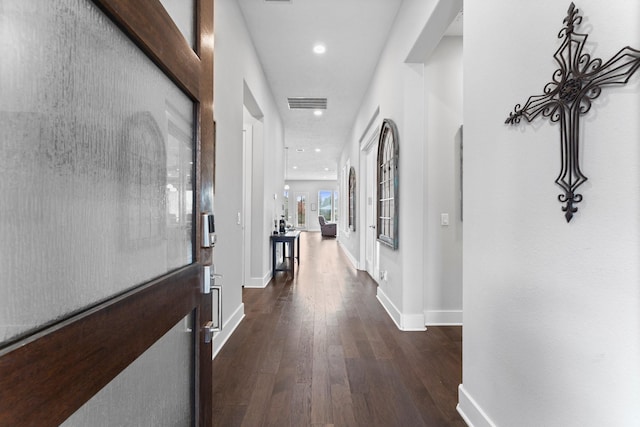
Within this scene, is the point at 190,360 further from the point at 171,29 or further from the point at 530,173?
the point at 530,173

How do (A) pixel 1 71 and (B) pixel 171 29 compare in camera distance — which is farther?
(B) pixel 171 29

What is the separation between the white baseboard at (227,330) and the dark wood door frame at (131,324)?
138 cm

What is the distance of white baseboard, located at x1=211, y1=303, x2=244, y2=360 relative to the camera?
2.41 metres

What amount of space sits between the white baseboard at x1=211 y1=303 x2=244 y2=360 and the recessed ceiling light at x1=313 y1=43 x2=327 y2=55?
9.98 ft

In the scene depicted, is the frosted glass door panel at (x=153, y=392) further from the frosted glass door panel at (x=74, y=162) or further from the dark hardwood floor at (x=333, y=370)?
the dark hardwood floor at (x=333, y=370)

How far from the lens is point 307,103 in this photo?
5.57 m

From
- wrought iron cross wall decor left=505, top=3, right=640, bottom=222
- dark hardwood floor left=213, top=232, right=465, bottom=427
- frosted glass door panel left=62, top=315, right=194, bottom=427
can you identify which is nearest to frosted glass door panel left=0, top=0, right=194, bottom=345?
frosted glass door panel left=62, top=315, right=194, bottom=427

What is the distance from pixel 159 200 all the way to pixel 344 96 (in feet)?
16.1

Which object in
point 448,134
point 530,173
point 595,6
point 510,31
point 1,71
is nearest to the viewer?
point 1,71

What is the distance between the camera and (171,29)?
2.76 feet

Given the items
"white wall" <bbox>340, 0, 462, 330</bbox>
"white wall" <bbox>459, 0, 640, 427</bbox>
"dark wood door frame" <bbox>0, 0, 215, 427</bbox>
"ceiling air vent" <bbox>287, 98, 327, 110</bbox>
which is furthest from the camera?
"ceiling air vent" <bbox>287, 98, 327, 110</bbox>

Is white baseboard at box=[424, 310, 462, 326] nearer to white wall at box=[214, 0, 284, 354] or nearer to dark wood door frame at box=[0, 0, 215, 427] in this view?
white wall at box=[214, 0, 284, 354]

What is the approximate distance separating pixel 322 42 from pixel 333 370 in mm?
3391

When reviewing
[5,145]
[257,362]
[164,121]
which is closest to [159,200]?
[164,121]
